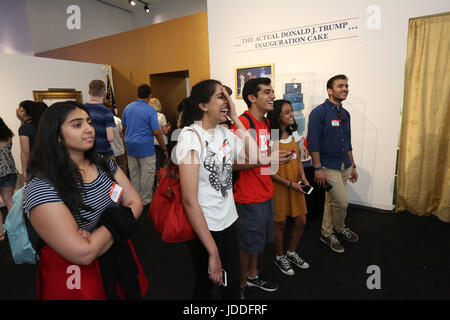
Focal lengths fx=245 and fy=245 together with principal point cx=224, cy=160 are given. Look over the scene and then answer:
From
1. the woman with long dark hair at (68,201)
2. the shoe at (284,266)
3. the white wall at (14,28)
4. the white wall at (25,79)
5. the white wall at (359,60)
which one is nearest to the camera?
the woman with long dark hair at (68,201)

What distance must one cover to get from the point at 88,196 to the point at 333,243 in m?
2.57

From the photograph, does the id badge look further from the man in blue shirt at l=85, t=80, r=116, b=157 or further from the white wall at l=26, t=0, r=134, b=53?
the white wall at l=26, t=0, r=134, b=53

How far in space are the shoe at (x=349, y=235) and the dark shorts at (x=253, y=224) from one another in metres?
1.54

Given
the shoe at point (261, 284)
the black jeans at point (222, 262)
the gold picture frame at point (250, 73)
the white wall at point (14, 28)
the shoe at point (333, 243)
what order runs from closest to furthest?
the black jeans at point (222, 262) → the shoe at point (261, 284) → the shoe at point (333, 243) → the gold picture frame at point (250, 73) → the white wall at point (14, 28)

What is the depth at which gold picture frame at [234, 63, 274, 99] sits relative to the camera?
4.11 meters

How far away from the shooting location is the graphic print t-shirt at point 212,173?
4.10ft

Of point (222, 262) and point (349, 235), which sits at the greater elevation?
point (222, 262)

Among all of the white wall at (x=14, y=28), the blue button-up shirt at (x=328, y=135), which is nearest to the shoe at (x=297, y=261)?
the blue button-up shirt at (x=328, y=135)

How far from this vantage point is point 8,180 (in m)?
3.17

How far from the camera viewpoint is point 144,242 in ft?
Result: 9.90

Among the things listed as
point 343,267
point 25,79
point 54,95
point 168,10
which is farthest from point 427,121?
point 168,10

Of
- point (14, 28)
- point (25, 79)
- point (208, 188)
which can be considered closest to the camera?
point (208, 188)

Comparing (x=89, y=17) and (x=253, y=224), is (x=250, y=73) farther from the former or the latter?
(x=89, y=17)

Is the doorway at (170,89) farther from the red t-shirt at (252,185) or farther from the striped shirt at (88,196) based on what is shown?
the striped shirt at (88,196)
